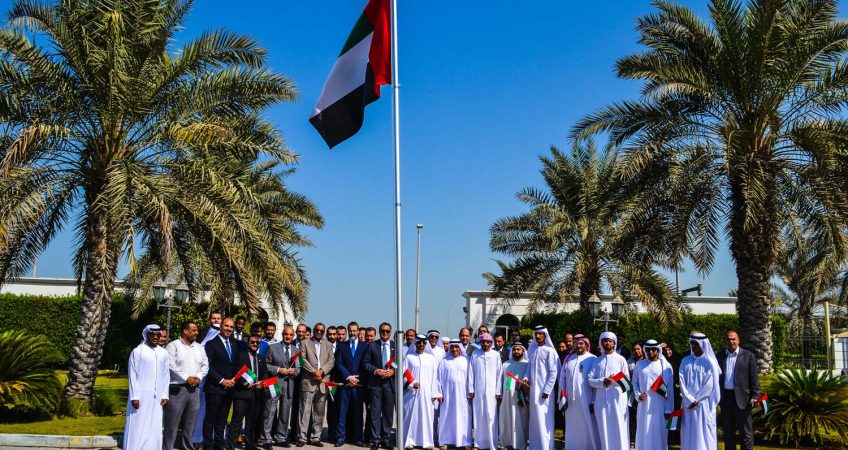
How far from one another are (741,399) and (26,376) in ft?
39.4

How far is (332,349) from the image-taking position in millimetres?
12578

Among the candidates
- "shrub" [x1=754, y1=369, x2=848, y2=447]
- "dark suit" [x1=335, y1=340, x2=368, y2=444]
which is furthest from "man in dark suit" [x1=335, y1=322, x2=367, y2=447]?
"shrub" [x1=754, y1=369, x2=848, y2=447]

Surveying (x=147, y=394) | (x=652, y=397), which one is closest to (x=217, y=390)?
(x=147, y=394)

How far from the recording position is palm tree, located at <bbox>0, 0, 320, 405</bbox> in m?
13.1

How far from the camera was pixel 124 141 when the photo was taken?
14.1 meters

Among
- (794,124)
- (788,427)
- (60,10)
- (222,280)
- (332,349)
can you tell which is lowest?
(788,427)

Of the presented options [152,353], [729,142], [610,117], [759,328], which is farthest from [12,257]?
[759,328]

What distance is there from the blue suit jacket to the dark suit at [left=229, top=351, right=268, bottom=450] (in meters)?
1.42

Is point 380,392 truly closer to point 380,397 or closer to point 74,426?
point 380,397

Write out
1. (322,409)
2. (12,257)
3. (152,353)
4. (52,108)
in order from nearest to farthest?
(152,353), (322,409), (52,108), (12,257)

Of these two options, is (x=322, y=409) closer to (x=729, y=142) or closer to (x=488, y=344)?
(x=488, y=344)

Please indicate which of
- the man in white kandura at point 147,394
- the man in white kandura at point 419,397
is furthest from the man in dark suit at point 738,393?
the man in white kandura at point 147,394

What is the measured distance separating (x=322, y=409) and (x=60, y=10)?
861cm

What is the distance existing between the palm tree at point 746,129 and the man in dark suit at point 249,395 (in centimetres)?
761
